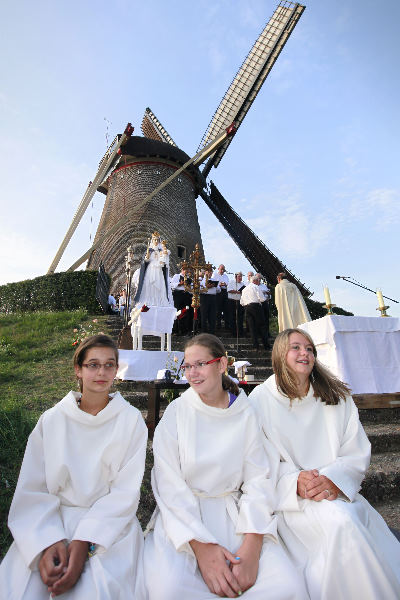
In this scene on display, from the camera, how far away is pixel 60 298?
12.7 m

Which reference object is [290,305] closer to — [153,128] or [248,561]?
[248,561]

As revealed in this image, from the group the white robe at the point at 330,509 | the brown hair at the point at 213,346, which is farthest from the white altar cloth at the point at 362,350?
the brown hair at the point at 213,346

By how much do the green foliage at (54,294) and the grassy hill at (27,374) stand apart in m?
1.49

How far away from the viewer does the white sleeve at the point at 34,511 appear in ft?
5.55

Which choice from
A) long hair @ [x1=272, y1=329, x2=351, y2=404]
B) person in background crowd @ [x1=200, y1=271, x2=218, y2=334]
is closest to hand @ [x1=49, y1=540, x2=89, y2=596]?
long hair @ [x1=272, y1=329, x2=351, y2=404]

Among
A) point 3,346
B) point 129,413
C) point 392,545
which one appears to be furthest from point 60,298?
point 392,545

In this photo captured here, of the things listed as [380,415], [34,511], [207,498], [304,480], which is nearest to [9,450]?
[34,511]

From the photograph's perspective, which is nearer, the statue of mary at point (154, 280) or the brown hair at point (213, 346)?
the brown hair at point (213, 346)

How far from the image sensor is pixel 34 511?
1.83 meters

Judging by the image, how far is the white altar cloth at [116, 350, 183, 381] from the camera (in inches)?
235

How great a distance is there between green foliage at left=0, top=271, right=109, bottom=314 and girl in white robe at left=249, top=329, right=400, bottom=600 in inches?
425

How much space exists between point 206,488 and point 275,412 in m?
0.64

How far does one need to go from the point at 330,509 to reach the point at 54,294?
40.5 feet

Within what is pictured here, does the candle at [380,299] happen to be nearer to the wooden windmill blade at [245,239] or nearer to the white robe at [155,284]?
the white robe at [155,284]
